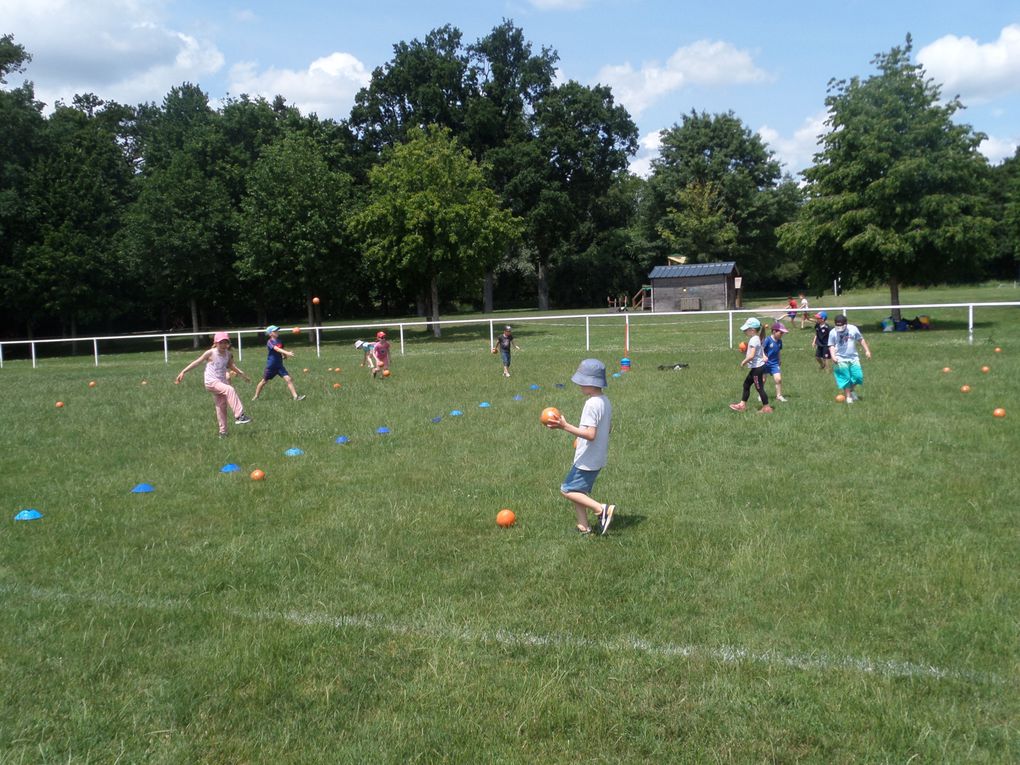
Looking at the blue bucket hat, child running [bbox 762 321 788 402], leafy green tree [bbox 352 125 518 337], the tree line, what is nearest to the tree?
the tree line

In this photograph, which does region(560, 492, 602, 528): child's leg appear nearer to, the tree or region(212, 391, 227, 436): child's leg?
region(212, 391, 227, 436): child's leg

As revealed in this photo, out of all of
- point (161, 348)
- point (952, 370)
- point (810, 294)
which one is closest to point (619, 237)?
point (810, 294)

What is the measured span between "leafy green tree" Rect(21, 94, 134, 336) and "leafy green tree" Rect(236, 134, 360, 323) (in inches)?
350

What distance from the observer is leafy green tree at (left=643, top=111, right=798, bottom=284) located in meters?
61.2

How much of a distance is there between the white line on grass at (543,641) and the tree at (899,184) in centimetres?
2746

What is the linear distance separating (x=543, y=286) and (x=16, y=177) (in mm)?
34652

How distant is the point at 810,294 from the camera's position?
63.9 meters

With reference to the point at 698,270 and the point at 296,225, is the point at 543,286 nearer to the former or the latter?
the point at 698,270

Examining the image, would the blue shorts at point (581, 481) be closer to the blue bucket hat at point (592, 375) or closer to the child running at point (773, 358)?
the blue bucket hat at point (592, 375)

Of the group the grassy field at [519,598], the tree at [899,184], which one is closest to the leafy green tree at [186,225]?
the tree at [899,184]

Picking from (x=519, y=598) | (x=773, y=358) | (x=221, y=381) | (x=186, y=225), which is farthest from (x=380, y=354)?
(x=186, y=225)

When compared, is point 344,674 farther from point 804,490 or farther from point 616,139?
point 616,139

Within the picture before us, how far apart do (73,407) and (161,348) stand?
31.8 metres

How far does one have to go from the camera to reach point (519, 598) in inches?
214
